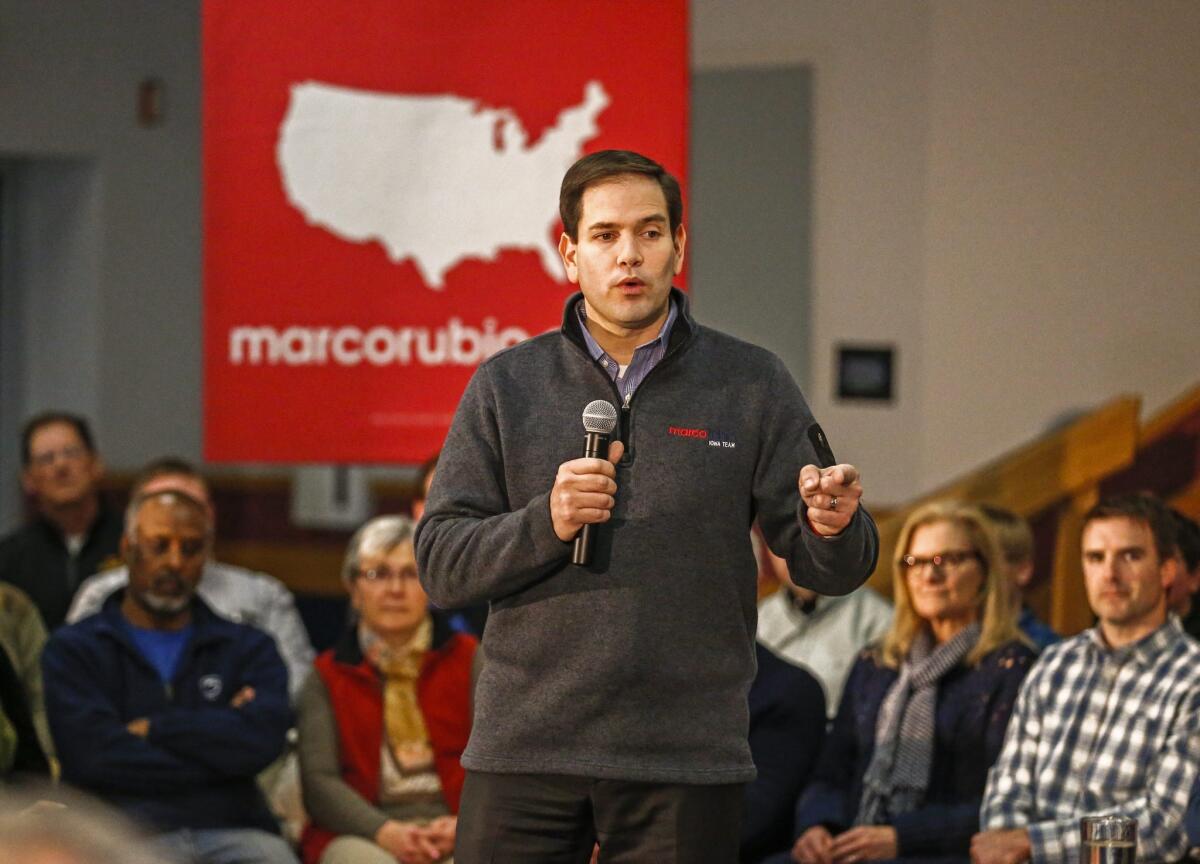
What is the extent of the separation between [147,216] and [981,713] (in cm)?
505

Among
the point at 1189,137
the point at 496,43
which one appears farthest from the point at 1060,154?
the point at 496,43

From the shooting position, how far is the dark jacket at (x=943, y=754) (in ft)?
10.4

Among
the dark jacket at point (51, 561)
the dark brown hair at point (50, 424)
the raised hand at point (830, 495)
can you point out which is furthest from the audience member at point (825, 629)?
Answer: the raised hand at point (830, 495)

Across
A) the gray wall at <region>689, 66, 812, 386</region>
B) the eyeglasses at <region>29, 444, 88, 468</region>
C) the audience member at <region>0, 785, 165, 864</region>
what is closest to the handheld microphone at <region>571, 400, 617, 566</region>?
the audience member at <region>0, 785, 165, 864</region>

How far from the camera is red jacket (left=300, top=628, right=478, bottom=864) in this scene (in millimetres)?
3484

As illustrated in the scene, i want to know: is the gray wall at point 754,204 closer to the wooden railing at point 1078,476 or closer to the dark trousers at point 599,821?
the wooden railing at point 1078,476

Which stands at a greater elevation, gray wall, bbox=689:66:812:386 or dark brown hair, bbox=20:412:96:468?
gray wall, bbox=689:66:812:386

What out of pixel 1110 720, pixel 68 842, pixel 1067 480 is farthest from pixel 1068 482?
pixel 68 842

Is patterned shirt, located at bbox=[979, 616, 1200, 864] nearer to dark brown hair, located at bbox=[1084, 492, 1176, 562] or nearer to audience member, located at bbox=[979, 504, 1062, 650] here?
dark brown hair, located at bbox=[1084, 492, 1176, 562]

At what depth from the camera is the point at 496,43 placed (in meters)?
3.45

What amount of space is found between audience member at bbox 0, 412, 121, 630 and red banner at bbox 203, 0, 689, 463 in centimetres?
144

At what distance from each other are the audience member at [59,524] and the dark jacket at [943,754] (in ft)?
7.47

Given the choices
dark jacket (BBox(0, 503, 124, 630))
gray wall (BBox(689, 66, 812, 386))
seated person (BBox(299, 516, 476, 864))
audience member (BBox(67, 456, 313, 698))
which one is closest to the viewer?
seated person (BBox(299, 516, 476, 864))

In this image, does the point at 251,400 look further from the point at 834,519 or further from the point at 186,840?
the point at 834,519
